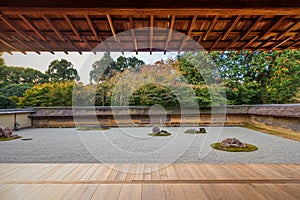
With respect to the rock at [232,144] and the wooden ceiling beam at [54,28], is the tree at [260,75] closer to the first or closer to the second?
the rock at [232,144]

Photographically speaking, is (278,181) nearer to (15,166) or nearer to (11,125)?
(15,166)

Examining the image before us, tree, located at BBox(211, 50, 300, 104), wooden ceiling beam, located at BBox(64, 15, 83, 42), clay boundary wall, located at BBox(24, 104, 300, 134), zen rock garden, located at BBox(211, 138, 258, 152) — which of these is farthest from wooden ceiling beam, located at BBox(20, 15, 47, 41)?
tree, located at BBox(211, 50, 300, 104)

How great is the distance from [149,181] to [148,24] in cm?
174

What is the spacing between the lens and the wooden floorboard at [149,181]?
1830 mm

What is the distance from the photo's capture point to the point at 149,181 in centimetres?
214

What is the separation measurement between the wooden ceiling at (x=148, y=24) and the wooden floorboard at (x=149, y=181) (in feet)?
5.38

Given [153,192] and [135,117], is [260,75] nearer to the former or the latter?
[135,117]

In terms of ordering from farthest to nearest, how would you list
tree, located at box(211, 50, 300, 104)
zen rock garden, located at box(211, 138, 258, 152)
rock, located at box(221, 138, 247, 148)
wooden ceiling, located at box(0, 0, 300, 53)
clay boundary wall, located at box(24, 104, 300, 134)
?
tree, located at box(211, 50, 300, 104), clay boundary wall, located at box(24, 104, 300, 134), rock, located at box(221, 138, 247, 148), zen rock garden, located at box(211, 138, 258, 152), wooden ceiling, located at box(0, 0, 300, 53)

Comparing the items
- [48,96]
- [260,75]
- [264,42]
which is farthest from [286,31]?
[48,96]

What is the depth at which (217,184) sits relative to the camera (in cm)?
205

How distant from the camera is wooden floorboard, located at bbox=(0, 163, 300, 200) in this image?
1830mm

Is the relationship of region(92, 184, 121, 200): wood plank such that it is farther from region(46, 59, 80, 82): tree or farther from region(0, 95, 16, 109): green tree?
region(46, 59, 80, 82): tree

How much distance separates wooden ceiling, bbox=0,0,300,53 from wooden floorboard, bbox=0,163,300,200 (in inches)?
64.6

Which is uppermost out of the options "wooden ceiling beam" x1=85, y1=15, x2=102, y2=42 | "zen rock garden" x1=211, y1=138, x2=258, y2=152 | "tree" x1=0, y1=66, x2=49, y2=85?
"tree" x1=0, y1=66, x2=49, y2=85
